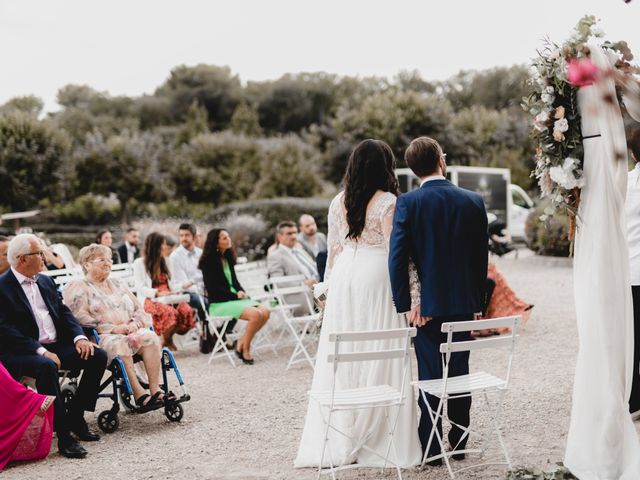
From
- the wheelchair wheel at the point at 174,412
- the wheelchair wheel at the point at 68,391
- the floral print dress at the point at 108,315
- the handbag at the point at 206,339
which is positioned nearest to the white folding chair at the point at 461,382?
the wheelchair wheel at the point at 174,412

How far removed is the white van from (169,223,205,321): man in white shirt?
43.7 ft

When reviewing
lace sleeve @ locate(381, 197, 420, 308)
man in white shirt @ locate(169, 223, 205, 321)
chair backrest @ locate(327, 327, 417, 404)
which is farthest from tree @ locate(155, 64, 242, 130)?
chair backrest @ locate(327, 327, 417, 404)

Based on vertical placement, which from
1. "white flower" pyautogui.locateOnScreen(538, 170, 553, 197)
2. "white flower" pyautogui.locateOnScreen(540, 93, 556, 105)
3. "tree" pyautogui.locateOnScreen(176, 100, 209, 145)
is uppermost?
"tree" pyautogui.locateOnScreen(176, 100, 209, 145)

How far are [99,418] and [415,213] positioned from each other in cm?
306

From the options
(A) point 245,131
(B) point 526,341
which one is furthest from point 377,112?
(B) point 526,341

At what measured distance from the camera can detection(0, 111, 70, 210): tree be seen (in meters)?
25.5

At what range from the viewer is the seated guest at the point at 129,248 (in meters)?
11.8

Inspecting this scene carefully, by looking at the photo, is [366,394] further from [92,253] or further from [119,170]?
[119,170]

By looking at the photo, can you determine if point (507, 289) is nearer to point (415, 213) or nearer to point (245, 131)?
point (415, 213)

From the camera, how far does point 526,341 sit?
9250 mm

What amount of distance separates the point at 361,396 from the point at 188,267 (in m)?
5.88

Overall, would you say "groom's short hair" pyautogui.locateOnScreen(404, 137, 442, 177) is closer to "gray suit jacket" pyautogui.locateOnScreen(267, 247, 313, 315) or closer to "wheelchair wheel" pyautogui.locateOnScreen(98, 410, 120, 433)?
"wheelchair wheel" pyautogui.locateOnScreen(98, 410, 120, 433)

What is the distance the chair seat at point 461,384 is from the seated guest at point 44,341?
2496 mm

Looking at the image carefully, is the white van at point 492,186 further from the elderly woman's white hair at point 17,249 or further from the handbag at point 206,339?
the elderly woman's white hair at point 17,249
